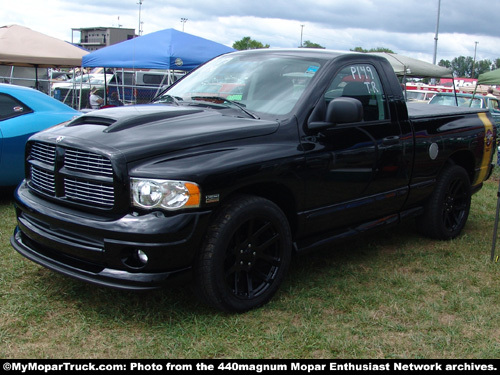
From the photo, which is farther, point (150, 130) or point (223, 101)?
point (223, 101)

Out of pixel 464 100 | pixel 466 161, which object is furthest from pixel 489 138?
pixel 464 100

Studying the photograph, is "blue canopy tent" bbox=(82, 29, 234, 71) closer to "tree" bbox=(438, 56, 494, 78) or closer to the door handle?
the door handle

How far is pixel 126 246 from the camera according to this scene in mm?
3004

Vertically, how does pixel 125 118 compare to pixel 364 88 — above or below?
below

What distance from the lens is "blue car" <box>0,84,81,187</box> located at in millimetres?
5867

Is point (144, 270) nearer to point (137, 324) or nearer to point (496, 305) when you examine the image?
point (137, 324)

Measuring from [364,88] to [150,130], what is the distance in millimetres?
1933

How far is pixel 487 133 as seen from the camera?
5.71 meters

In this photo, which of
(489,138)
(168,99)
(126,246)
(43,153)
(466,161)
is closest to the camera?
(126,246)

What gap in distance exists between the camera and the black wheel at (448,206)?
17.0 ft

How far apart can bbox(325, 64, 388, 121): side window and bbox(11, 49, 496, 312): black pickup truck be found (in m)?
0.01

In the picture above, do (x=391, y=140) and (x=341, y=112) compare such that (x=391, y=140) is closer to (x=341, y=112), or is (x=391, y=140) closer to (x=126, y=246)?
(x=341, y=112)

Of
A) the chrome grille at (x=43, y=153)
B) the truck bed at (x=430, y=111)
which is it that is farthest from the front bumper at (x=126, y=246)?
the truck bed at (x=430, y=111)

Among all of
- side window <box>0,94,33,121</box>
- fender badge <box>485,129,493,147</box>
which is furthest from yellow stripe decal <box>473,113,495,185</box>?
side window <box>0,94,33,121</box>
